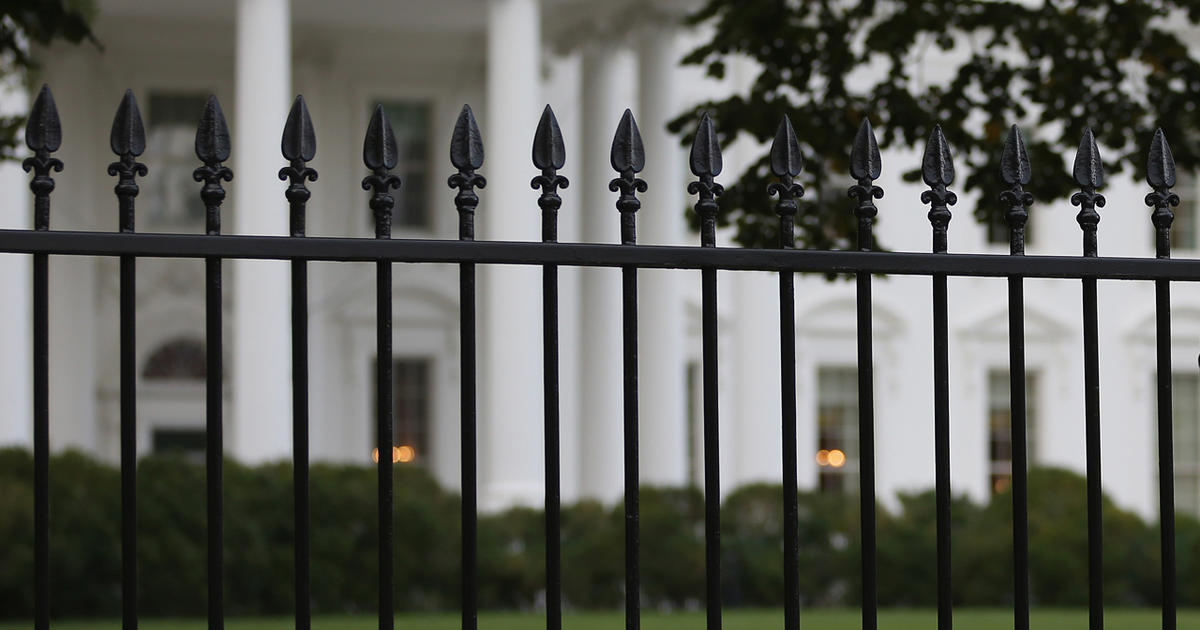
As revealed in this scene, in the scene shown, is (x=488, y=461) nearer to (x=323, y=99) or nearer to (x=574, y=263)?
(x=323, y=99)

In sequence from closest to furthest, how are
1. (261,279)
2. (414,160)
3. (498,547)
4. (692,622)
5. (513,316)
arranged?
(692,622) → (498,547) → (261,279) → (513,316) → (414,160)

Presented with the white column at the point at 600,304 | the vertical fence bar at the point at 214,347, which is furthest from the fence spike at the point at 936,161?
the white column at the point at 600,304

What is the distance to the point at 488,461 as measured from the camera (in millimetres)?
21250

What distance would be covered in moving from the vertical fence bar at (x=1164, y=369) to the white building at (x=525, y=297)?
15.6 m

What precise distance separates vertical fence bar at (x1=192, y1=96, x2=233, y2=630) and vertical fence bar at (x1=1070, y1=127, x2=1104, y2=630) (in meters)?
1.83

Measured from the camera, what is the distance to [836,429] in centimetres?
2711

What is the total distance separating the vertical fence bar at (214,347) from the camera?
10.6 ft

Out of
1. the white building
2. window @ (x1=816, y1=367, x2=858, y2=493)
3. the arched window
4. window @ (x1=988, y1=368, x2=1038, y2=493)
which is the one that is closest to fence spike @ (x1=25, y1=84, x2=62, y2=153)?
the white building

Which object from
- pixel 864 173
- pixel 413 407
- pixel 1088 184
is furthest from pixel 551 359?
pixel 413 407

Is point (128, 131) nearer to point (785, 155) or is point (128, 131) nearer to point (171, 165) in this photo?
point (785, 155)

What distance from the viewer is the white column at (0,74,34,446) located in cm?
1750

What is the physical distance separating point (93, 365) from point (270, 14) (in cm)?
790

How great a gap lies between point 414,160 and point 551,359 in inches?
918

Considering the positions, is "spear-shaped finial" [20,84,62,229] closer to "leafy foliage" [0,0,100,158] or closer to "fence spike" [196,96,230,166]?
"fence spike" [196,96,230,166]
